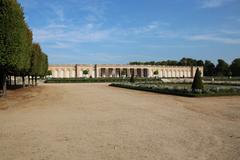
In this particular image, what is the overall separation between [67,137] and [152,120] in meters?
3.91

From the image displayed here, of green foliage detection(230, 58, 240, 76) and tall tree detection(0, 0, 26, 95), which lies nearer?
tall tree detection(0, 0, 26, 95)

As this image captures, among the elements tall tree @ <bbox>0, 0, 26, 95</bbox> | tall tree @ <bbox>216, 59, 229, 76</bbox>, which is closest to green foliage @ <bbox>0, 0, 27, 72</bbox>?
tall tree @ <bbox>0, 0, 26, 95</bbox>

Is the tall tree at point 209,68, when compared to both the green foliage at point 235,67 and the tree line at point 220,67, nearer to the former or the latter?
the tree line at point 220,67

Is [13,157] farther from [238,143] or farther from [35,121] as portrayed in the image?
[238,143]

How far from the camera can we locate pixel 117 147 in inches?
263

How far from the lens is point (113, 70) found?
116 metres

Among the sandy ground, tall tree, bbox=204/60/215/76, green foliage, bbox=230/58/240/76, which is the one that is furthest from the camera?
tall tree, bbox=204/60/215/76

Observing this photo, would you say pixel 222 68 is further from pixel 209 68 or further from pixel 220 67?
pixel 209 68

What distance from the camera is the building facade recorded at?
106812mm

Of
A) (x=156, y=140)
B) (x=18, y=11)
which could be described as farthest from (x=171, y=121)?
(x=18, y=11)

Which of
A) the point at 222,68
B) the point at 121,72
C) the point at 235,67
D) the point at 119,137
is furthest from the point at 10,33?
the point at 222,68

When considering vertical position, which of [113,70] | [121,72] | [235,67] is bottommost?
[121,72]

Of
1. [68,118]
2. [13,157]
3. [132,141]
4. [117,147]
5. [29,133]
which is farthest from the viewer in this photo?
[68,118]

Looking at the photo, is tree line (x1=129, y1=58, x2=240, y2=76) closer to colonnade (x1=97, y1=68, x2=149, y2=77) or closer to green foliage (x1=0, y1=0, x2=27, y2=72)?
colonnade (x1=97, y1=68, x2=149, y2=77)
